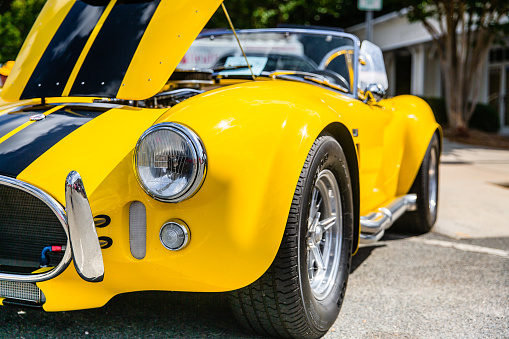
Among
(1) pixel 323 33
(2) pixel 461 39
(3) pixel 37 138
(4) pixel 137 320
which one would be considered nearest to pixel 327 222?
(4) pixel 137 320

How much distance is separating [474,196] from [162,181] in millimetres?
4911

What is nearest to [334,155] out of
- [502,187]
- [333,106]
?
[333,106]

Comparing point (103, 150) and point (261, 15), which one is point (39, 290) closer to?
point (103, 150)

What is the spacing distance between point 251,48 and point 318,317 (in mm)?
2296

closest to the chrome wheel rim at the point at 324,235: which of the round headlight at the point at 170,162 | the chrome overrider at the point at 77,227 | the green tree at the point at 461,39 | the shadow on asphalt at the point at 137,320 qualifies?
the shadow on asphalt at the point at 137,320

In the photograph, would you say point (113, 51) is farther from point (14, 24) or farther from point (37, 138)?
point (14, 24)

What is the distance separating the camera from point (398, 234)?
448 cm

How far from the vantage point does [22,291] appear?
81.8 inches

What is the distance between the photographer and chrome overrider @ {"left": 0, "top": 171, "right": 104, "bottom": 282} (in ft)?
6.22

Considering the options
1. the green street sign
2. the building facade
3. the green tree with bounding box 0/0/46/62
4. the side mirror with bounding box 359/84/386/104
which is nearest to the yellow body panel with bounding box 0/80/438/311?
the side mirror with bounding box 359/84/386/104

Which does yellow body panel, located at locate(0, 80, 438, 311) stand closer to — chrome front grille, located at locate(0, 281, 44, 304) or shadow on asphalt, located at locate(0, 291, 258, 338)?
chrome front grille, located at locate(0, 281, 44, 304)

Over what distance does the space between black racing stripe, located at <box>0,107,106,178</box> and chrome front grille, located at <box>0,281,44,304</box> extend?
39 cm

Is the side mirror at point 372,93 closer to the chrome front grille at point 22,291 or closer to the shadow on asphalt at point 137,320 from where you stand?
the shadow on asphalt at point 137,320

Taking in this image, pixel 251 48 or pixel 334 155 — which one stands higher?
pixel 251 48
